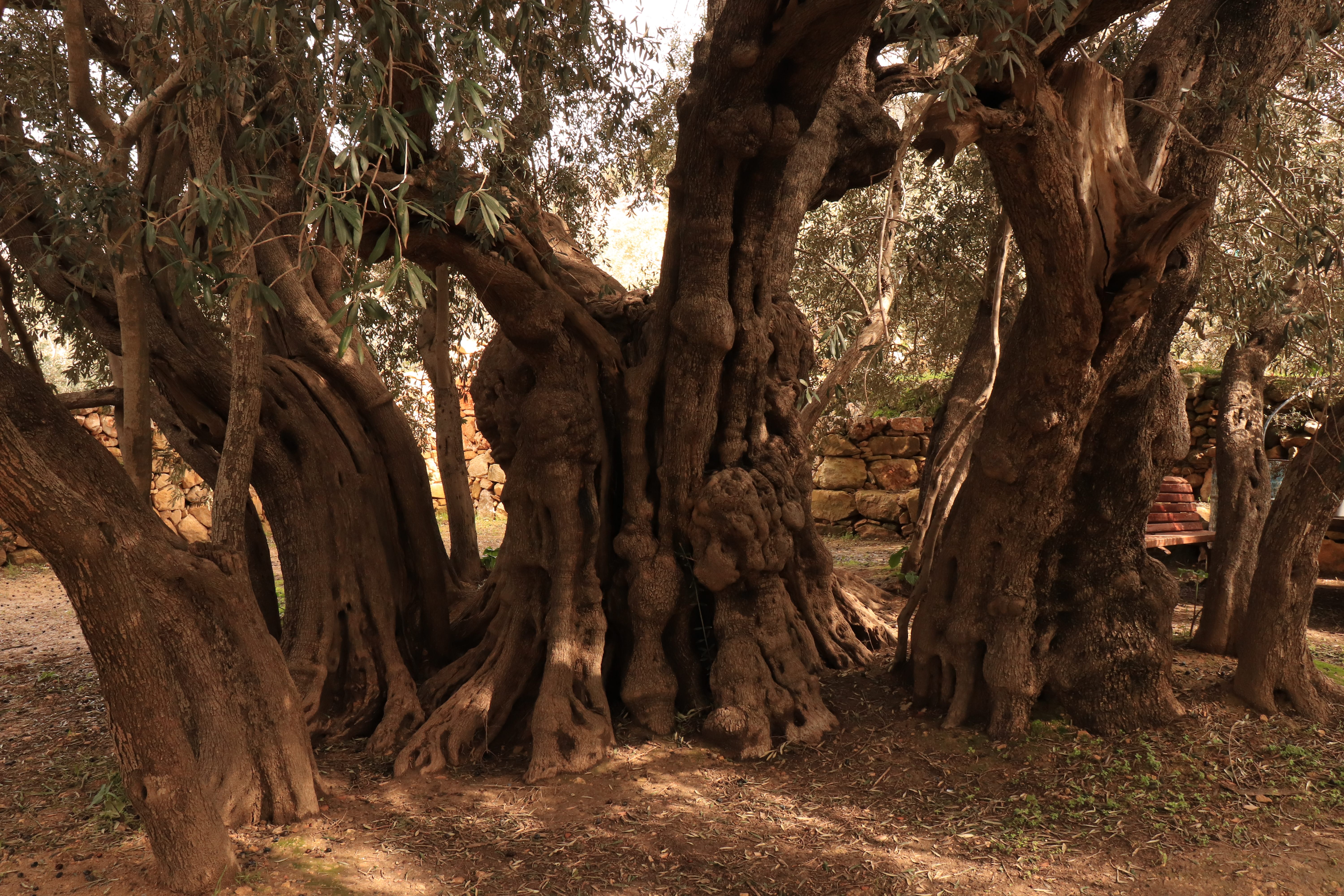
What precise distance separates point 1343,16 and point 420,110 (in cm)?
426

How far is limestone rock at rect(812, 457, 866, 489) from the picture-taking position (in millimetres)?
13094

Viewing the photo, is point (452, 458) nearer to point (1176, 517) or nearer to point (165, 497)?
point (1176, 517)

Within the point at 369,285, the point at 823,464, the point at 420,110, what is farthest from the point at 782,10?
the point at 823,464

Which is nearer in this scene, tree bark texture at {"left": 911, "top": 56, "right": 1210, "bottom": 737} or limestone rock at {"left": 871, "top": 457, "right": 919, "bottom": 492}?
tree bark texture at {"left": 911, "top": 56, "right": 1210, "bottom": 737}

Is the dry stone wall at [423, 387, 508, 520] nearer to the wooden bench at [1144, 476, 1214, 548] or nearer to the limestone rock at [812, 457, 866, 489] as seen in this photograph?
the limestone rock at [812, 457, 866, 489]

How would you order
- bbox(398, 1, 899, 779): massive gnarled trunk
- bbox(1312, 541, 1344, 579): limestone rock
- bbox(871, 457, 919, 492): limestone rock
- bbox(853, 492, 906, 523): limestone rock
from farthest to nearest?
bbox(871, 457, 919, 492): limestone rock → bbox(853, 492, 906, 523): limestone rock → bbox(1312, 541, 1344, 579): limestone rock → bbox(398, 1, 899, 779): massive gnarled trunk

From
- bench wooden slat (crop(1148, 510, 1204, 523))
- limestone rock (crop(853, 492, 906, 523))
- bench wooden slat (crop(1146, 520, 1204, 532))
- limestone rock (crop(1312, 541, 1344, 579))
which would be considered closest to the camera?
bench wooden slat (crop(1146, 520, 1204, 532))

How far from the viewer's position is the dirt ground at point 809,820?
3510mm

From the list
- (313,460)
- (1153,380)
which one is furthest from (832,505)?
(313,460)

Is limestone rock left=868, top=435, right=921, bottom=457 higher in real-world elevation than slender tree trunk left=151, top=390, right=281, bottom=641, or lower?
higher

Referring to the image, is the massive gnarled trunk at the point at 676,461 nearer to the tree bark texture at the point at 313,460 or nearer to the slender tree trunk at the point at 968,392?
the tree bark texture at the point at 313,460

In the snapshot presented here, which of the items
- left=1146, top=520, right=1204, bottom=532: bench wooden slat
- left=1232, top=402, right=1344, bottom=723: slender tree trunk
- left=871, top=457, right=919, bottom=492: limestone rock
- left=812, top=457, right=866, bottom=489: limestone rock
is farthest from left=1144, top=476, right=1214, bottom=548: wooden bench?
left=812, top=457, right=866, bottom=489: limestone rock

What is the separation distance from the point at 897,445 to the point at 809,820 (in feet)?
30.8

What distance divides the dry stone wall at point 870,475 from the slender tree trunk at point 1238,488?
6274mm
